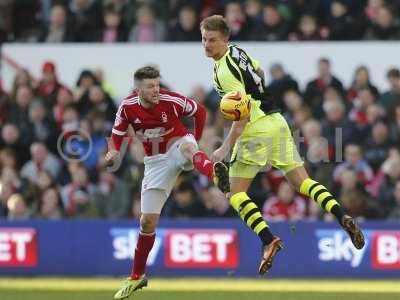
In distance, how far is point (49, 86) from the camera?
17969 millimetres

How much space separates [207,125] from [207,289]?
3285mm

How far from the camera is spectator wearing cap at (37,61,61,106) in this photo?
1792 cm

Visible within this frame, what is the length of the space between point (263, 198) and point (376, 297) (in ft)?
11.3

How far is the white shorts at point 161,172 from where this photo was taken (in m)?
12.7

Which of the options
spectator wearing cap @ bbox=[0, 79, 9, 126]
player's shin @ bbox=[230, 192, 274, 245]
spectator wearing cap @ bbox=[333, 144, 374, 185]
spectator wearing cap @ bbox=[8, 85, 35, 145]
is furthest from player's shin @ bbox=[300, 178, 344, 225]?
spectator wearing cap @ bbox=[0, 79, 9, 126]

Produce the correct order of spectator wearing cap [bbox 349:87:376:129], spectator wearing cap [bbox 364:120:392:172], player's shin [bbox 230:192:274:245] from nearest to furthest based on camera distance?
player's shin [bbox 230:192:274:245] → spectator wearing cap [bbox 364:120:392:172] → spectator wearing cap [bbox 349:87:376:129]

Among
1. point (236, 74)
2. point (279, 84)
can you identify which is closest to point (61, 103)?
point (279, 84)

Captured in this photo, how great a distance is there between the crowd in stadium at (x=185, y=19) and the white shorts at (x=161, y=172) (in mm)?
5487

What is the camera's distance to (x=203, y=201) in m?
16.6

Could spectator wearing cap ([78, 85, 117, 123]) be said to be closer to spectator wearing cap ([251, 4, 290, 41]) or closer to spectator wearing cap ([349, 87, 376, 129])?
spectator wearing cap ([251, 4, 290, 41])

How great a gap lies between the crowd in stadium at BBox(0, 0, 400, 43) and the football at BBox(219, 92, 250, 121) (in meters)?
5.86

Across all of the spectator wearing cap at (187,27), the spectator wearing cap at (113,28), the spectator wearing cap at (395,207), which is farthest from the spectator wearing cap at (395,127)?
the spectator wearing cap at (113,28)

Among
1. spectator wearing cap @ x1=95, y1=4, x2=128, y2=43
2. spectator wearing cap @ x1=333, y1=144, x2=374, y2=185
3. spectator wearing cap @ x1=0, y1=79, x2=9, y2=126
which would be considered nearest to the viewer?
spectator wearing cap @ x1=333, y1=144, x2=374, y2=185

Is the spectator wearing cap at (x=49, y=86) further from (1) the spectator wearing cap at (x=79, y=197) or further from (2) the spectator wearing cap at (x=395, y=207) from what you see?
(2) the spectator wearing cap at (x=395, y=207)
